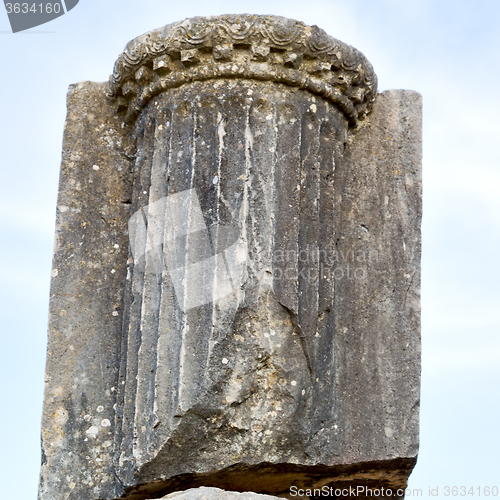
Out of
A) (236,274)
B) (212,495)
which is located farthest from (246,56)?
(212,495)

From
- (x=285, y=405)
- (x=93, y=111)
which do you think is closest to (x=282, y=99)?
(x=93, y=111)

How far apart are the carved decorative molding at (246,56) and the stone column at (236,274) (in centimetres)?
1

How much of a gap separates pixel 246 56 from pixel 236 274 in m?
1.08

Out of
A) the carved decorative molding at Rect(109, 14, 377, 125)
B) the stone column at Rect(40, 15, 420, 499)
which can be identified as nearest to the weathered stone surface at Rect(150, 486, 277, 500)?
the stone column at Rect(40, 15, 420, 499)

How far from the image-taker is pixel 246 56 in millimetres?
4562

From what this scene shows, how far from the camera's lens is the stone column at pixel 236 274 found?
4.22m

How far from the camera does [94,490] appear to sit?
4508 millimetres

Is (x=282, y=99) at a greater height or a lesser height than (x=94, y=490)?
greater

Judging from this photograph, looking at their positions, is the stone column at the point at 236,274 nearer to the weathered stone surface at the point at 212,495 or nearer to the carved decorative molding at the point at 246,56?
the carved decorative molding at the point at 246,56

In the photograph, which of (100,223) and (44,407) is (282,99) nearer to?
(100,223)

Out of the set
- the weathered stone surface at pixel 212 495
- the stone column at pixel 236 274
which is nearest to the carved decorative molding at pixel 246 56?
the stone column at pixel 236 274

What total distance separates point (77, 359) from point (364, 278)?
148 cm

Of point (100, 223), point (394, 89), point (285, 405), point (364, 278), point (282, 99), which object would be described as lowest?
point (285, 405)

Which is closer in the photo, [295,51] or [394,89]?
[295,51]
